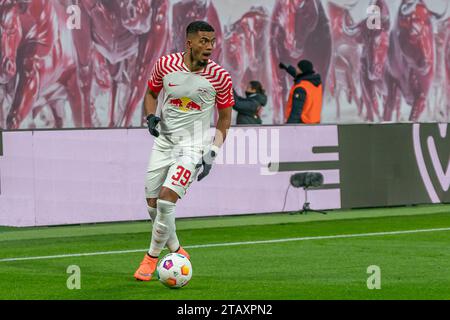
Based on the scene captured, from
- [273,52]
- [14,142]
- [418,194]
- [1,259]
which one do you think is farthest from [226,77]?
[273,52]

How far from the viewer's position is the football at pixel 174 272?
1118 centimetres

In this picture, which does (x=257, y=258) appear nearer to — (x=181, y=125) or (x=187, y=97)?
(x=181, y=125)

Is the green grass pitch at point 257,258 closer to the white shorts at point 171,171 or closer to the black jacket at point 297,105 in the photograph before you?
the white shorts at point 171,171

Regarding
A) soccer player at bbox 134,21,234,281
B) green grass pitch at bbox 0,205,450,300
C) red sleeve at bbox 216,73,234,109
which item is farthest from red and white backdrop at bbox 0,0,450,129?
red sleeve at bbox 216,73,234,109

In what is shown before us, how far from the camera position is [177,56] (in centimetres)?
1204

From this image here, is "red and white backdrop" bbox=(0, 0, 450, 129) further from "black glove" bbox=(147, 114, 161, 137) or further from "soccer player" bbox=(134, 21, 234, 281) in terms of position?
"black glove" bbox=(147, 114, 161, 137)

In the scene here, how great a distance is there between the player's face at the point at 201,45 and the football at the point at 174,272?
1.83 metres

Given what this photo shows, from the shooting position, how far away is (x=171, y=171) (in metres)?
11.9

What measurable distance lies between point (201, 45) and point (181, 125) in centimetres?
76

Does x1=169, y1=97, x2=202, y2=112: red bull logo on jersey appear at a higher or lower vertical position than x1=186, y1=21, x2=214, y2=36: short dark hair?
lower

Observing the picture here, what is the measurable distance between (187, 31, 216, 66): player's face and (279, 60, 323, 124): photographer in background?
9.32 meters

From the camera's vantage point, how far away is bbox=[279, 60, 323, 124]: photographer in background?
69.8 feet

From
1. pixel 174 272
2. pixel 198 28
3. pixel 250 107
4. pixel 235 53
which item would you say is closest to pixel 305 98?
pixel 250 107

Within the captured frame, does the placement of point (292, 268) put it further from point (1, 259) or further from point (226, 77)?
point (1, 259)
